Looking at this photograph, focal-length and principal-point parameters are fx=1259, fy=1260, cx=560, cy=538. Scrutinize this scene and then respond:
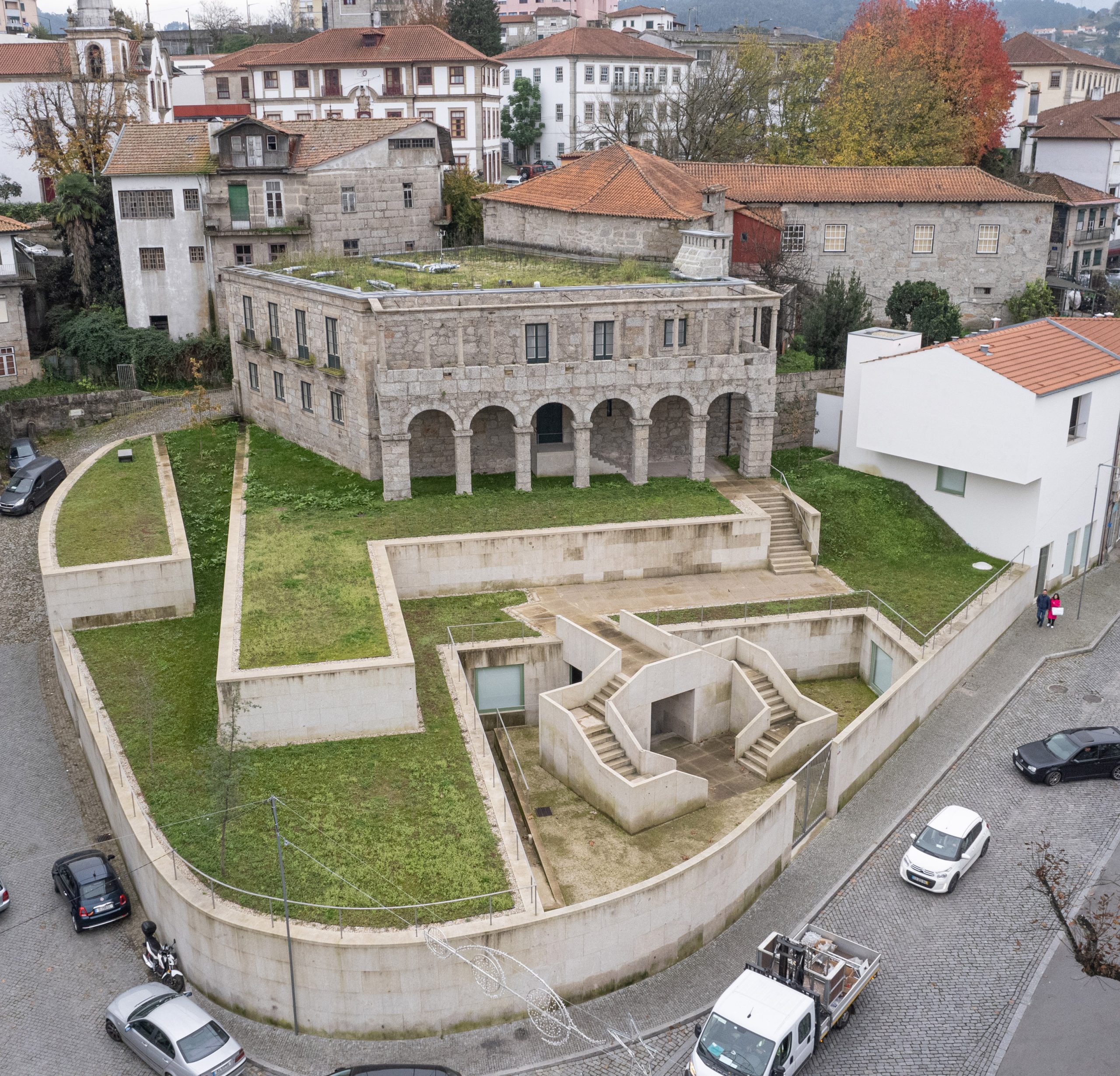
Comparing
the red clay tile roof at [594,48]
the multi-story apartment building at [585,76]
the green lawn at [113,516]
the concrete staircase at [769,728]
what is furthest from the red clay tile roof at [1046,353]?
the red clay tile roof at [594,48]

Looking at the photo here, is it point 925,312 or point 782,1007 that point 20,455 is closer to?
point 925,312

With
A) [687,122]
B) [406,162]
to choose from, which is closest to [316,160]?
[406,162]

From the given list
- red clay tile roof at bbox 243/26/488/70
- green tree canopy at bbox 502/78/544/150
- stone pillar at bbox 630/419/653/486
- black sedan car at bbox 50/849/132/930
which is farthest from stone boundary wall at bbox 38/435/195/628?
green tree canopy at bbox 502/78/544/150

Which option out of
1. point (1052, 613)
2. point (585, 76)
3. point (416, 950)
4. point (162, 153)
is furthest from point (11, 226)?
point (585, 76)

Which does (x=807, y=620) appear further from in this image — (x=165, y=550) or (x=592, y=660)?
(x=165, y=550)

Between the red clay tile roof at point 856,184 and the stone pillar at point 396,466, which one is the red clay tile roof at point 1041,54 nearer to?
the red clay tile roof at point 856,184
